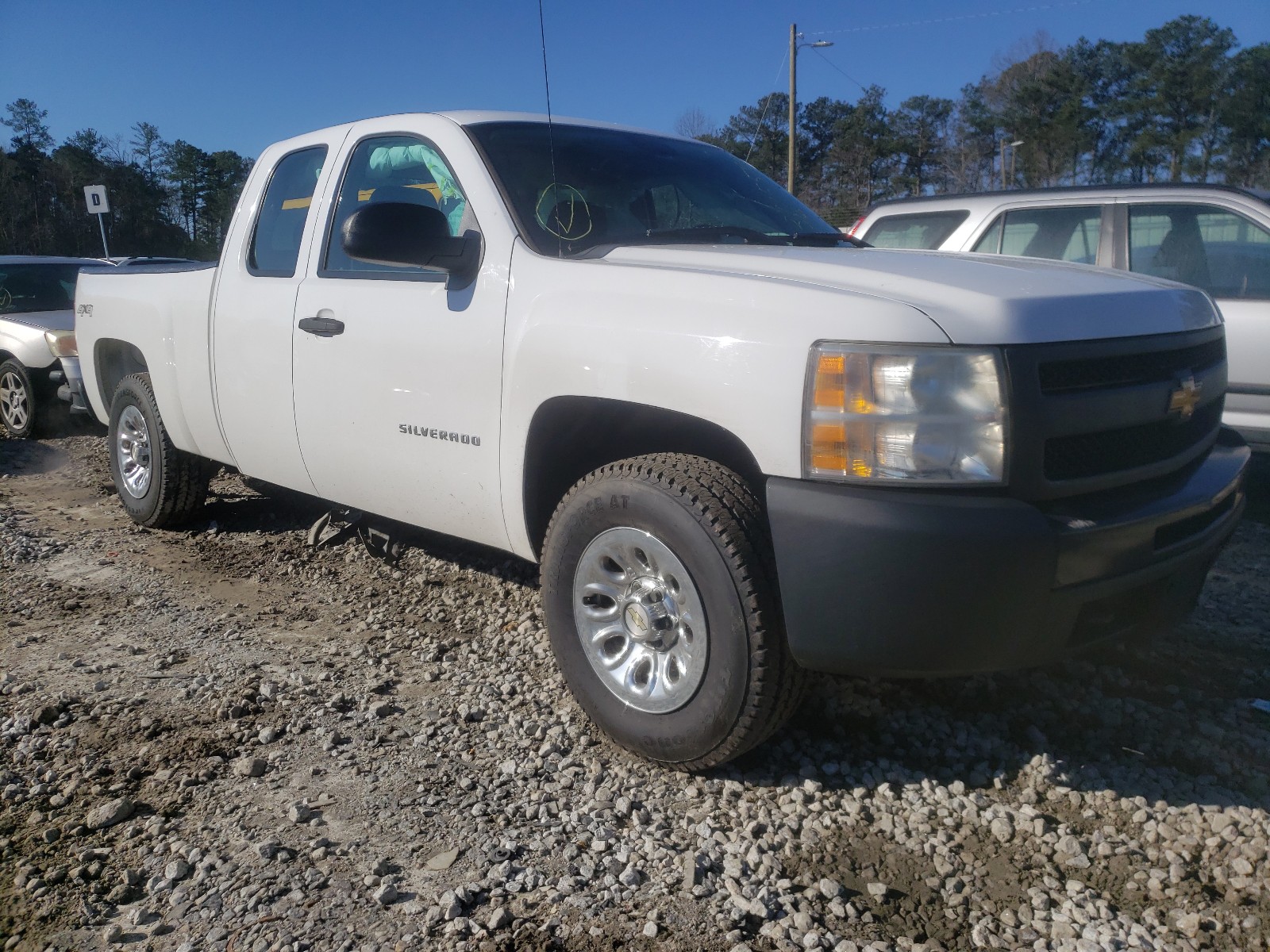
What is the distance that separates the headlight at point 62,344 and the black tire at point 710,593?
708 cm

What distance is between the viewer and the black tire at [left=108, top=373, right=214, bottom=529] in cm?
527

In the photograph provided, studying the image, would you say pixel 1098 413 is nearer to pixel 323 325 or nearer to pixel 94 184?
pixel 323 325

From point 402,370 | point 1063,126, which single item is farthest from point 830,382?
point 1063,126

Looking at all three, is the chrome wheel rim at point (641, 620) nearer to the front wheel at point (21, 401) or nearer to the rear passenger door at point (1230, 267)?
the rear passenger door at point (1230, 267)

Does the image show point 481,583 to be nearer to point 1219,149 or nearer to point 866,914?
point 866,914

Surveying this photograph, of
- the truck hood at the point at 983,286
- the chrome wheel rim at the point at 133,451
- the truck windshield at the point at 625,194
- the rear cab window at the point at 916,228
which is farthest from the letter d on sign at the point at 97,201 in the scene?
the truck hood at the point at 983,286

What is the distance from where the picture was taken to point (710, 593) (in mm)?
2596

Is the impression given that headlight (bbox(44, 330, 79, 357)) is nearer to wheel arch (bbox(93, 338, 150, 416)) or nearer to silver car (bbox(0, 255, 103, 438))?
silver car (bbox(0, 255, 103, 438))

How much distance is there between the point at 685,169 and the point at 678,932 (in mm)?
2772

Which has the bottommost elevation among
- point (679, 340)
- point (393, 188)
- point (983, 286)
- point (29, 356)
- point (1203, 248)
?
point (29, 356)

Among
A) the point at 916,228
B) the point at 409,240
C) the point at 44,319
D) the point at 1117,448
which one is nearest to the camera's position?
the point at 1117,448

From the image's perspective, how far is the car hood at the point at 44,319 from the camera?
8.70 metres

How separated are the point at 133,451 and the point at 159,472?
470mm

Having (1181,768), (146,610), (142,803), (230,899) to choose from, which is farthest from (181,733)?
(1181,768)
